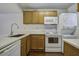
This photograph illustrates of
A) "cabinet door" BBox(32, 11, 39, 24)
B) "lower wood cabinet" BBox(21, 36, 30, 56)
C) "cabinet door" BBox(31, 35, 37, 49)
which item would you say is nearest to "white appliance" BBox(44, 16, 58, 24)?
"cabinet door" BBox(32, 11, 39, 24)

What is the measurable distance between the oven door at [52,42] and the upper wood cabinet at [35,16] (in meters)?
0.91

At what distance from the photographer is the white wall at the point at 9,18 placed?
498 centimetres

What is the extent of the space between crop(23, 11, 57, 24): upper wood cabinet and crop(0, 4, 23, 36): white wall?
0.19 m

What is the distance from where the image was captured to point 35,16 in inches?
232

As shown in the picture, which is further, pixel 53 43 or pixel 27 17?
pixel 27 17

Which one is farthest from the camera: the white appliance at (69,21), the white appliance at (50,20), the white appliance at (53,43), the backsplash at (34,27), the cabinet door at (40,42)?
the backsplash at (34,27)

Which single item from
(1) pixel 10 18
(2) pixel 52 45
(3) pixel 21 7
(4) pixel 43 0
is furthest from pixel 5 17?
(4) pixel 43 0

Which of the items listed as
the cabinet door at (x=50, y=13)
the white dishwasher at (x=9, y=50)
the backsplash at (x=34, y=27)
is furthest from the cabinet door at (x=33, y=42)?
the white dishwasher at (x=9, y=50)

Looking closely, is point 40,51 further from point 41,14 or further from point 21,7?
point 21,7

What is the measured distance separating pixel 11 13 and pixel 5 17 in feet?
1.14

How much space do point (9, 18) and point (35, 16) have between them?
1030 mm

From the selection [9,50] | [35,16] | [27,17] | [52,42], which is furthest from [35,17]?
[9,50]

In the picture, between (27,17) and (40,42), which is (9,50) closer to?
(40,42)

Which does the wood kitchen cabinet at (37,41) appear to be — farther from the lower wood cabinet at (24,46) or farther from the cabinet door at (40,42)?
the lower wood cabinet at (24,46)
